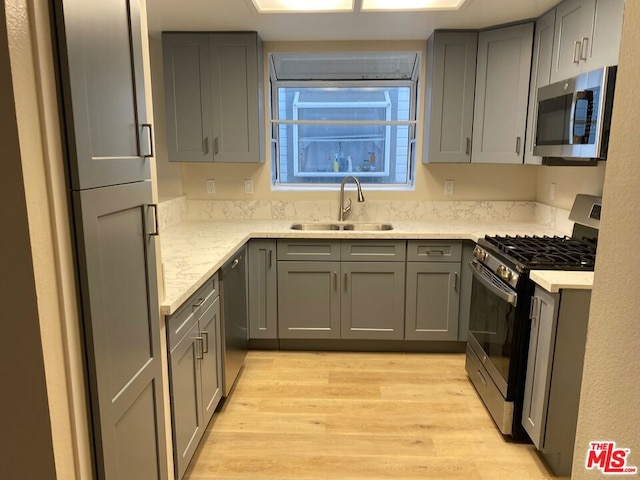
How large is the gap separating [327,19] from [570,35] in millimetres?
1439

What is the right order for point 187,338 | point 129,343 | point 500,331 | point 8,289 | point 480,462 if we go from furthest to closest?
point 500,331 < point 480,462 < point 187,338 < point 129,343 < point 8,289

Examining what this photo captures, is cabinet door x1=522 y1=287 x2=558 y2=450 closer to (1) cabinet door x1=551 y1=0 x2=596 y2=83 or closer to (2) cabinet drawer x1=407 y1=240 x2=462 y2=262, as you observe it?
(2) cabinet drawer x1=407 y1=240 x2=462 y2=262

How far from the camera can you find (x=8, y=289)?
0.96 m

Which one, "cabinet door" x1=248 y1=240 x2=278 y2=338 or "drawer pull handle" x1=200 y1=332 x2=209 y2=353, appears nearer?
"drawer pull handle" x1=200 y1=332 x2=209 y2=353

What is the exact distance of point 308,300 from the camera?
336 centimetres

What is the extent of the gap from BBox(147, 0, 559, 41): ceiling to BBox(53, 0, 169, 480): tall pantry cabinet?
1564mm

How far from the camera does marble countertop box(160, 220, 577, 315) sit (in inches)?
89.1

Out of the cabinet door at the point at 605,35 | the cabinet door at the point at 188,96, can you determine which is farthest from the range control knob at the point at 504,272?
the cabinet door at the point at 188,96

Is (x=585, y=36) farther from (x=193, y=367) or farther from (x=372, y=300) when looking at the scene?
(x=193, y=367)

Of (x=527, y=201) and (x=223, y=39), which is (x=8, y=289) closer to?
(x=223, y=39)

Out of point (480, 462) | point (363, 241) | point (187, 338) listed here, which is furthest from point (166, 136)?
point (480, 462)

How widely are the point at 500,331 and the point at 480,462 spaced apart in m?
0.65

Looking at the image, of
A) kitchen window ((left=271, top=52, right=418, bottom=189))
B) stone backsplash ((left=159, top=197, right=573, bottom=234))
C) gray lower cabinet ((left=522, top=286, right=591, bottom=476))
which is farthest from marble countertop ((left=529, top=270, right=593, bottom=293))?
kitchen window ((left=271, top=52, right=418, bottom=189))

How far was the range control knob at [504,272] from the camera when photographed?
7.52 feet
